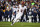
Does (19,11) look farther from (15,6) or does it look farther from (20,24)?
(20,24)

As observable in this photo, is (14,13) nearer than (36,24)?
No

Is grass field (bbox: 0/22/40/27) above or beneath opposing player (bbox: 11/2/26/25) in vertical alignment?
beneath

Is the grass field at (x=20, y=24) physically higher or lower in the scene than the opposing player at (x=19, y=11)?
lower

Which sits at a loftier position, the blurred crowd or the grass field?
the blurred crowd

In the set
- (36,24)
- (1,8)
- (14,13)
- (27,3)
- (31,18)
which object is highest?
(27,3)

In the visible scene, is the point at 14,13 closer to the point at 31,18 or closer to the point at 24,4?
the point at 24,4

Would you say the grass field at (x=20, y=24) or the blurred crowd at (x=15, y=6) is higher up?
the blurred crowd at (x=15, y=6)

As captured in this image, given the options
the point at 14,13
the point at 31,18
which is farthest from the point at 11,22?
the point at 31,18

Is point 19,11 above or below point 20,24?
above

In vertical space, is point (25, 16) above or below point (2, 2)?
below

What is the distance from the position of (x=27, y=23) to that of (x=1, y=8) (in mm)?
820

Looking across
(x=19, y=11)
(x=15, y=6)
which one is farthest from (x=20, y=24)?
(x=15, y=6)

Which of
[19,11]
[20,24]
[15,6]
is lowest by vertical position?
[20,24]

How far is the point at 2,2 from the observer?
5.67 feet
